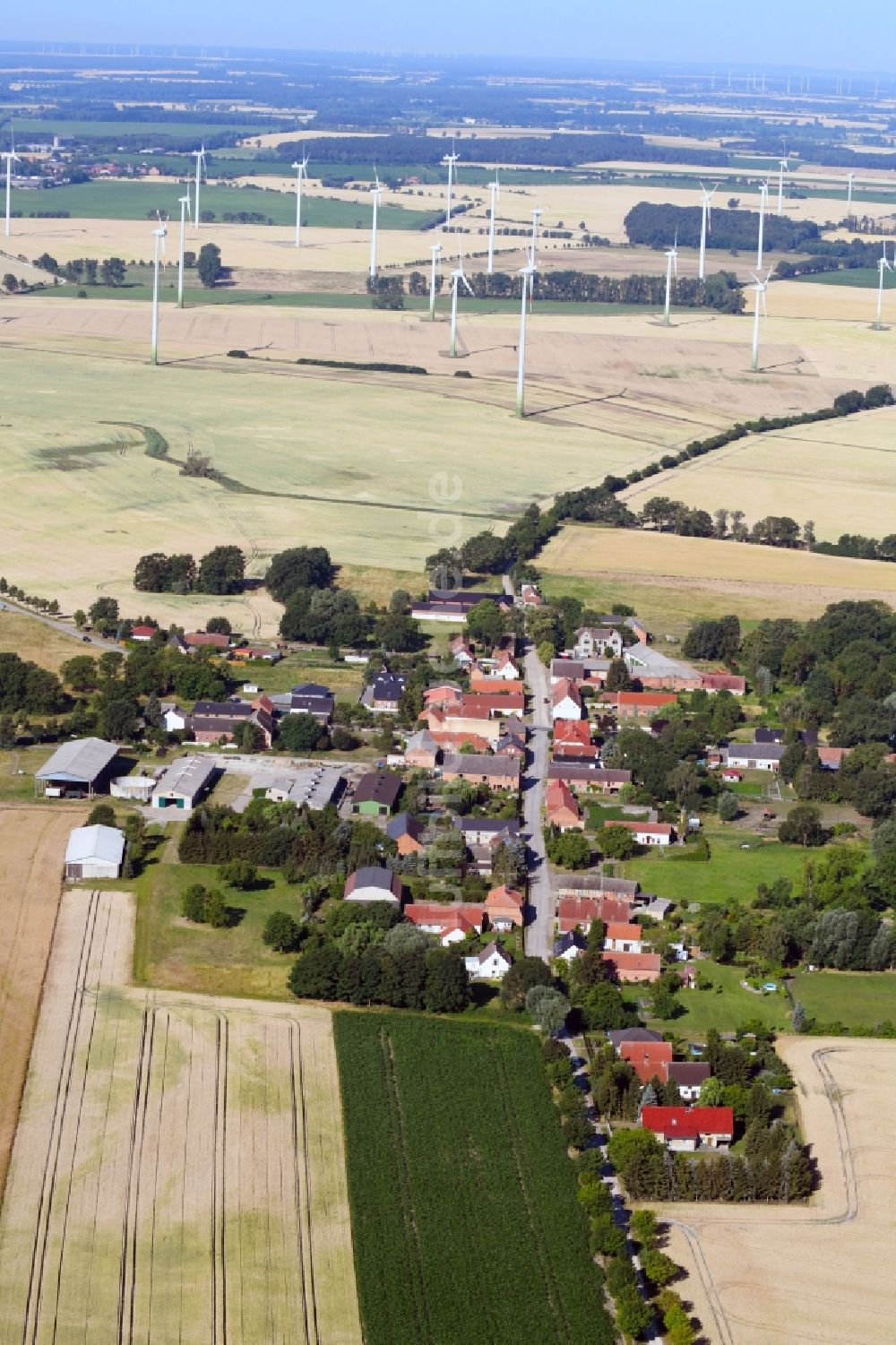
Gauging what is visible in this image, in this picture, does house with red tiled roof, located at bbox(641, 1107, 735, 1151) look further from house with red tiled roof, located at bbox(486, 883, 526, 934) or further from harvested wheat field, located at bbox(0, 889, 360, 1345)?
house with red tiled roof, located at bbox(486, 883, 526, 934)

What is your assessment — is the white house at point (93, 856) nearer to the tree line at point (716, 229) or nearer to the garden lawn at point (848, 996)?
the garden lawn at point (848, 996)

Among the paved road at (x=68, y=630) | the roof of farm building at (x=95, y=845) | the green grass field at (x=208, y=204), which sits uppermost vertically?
the green grass field at (x=208, y=204)

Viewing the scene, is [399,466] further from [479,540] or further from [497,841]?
[497,841]

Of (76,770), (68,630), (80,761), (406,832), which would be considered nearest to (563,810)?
(406,832)

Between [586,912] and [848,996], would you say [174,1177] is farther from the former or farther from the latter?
[848,996]

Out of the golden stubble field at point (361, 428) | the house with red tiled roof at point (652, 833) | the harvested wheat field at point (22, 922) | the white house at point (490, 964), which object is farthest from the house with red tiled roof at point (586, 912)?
the golden stubble field at point (361, 428)

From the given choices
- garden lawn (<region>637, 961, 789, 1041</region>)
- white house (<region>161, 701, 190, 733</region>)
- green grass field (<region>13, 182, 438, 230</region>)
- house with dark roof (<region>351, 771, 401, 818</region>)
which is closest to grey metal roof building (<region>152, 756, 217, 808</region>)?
white house (<region>161, 701, 190, 733</region>)

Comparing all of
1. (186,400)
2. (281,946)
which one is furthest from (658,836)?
(186,400)
